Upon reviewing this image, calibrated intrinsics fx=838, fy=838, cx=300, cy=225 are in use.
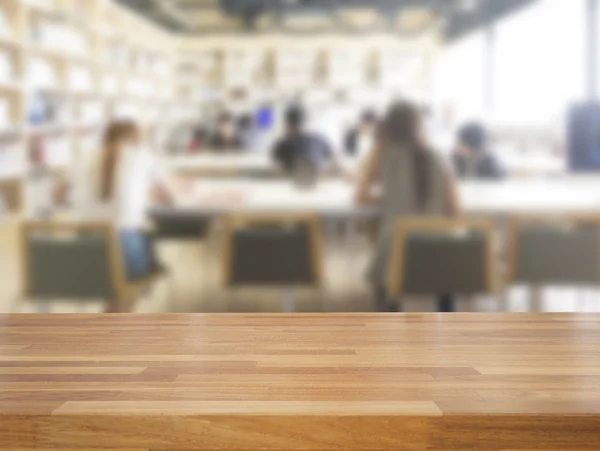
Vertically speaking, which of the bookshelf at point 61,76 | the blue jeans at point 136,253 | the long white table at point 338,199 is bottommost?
the blue jeans at point 136,253

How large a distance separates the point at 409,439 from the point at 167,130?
15471 millimetres

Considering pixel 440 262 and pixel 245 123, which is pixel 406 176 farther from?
pixel 245 123

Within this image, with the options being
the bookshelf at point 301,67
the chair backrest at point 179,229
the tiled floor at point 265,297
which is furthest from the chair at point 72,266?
the bookshelf at point 301,67

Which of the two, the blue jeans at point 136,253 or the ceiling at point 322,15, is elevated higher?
the ceiling at point 322,15

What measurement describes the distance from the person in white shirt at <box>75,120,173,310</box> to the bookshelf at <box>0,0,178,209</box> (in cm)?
414

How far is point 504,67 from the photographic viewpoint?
659 inches

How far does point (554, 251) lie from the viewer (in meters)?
3.75

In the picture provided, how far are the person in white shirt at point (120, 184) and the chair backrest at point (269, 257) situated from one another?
763mm

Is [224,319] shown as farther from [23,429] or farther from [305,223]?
[305,223]

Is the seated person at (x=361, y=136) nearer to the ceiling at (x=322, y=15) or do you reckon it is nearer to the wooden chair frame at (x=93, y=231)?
the ceiling at (x=322, y=15)

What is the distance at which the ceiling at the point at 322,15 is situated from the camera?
14.6 meters

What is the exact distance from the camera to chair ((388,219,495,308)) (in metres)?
3.65

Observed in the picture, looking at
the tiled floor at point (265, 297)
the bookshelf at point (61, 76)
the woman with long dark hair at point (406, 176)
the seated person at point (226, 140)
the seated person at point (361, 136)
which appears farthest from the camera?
the seated person at point (226, 140)

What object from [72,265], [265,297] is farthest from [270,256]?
[265,297]
